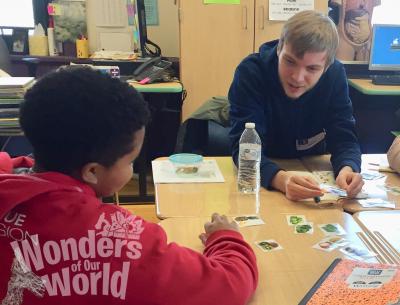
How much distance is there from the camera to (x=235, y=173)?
5.63ft

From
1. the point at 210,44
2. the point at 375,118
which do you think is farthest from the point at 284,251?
the point at 375,118

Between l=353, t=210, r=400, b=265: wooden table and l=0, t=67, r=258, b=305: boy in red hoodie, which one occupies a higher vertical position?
l=0, t=67, r=258, b=305: boy in red hoodie

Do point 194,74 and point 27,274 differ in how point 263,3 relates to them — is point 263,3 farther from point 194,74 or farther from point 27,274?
point 27,274

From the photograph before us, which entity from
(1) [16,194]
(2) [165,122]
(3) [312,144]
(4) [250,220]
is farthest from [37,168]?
(2) [165,122]

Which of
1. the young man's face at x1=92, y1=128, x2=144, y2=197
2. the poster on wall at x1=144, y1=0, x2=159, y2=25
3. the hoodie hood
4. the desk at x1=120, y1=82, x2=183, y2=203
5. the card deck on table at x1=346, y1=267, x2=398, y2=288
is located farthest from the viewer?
the poster on wall at x1=144, y1=0, x2=159, y2=25

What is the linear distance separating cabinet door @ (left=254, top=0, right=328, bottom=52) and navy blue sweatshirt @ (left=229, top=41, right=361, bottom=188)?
1505 mm

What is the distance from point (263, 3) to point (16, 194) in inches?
114

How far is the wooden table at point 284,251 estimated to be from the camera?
100 centimetres

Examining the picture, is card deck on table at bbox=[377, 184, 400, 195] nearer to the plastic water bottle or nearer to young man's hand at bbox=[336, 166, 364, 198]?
young man's hand at bbox=[336, 166, 364, 198]

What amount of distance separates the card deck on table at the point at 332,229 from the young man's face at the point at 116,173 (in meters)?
0.62

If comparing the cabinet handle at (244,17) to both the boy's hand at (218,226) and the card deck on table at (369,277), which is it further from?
the card deck on table at (369,277)

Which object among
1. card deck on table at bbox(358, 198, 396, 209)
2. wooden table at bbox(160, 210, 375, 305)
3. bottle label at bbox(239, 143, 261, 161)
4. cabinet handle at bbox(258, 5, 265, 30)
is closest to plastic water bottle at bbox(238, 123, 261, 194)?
bottle label at bbox(239, 143, 261, 161)

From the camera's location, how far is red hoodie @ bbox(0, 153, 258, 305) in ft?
2.52

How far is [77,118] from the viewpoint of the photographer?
771 millimetres
